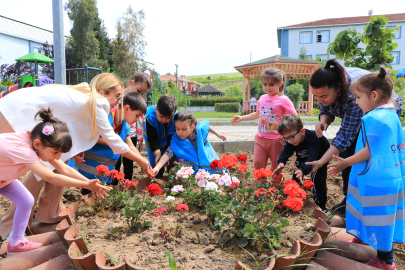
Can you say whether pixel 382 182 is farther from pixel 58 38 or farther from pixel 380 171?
pixel 58 38

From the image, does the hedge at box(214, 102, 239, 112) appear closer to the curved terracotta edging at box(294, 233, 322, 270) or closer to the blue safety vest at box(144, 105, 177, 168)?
the blue safety vest at box(144, 105, 177, 168)

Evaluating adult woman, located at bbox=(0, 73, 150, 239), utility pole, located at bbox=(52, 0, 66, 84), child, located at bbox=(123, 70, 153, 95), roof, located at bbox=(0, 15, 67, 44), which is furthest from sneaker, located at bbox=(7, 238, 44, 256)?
roof, located at bbox=(0, 15, 67, 44)

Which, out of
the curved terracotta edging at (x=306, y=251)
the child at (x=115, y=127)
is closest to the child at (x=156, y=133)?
the child at (x=115, y=127)

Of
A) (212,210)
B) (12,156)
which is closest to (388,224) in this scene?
(212,210)

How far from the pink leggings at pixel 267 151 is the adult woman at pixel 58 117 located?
5.32 ft

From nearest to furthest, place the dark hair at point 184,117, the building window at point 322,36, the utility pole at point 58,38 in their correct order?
1. the dark hair at point 184,117
2. the utility pole at point 58,38
3. the building window at point 322,36

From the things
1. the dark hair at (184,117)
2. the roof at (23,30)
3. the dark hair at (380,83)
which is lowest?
the dark hair at (184,117)

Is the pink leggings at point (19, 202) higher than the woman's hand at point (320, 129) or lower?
lower

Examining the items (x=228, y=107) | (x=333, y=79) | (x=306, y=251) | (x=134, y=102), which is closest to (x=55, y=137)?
(x=134, y=102)

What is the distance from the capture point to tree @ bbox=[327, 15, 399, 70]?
429 cm

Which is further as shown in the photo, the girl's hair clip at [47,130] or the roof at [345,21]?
the roof at [345,21]

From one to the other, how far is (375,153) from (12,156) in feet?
7.88

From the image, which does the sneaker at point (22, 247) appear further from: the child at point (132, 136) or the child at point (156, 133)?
the child at point (132, 136)

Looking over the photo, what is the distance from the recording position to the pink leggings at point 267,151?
3.47 meters
